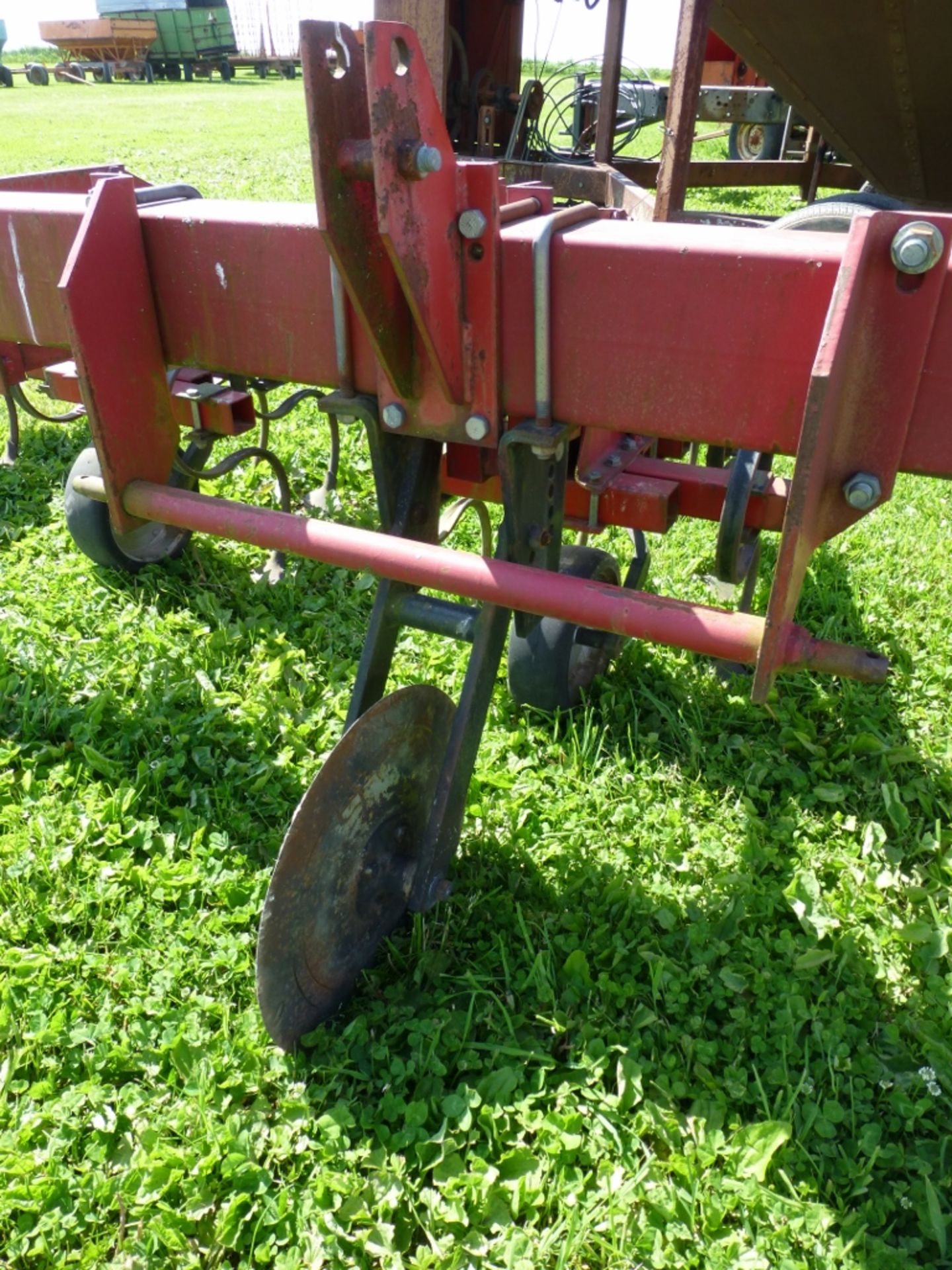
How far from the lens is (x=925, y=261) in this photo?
127 cm

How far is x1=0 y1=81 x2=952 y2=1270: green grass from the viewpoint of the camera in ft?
5.50

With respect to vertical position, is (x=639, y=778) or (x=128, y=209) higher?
(x=128, y=209)

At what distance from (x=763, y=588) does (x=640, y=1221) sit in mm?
2282

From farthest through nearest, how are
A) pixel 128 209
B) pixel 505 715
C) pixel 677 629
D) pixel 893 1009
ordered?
1. pixel 505 715
2. pixel 893 1009
3. pixel 128 209
4. pixel 677 629

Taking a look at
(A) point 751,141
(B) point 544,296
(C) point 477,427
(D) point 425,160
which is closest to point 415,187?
(D) point 425,160

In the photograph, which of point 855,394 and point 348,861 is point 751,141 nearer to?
point 855,394

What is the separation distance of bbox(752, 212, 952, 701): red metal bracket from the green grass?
90 cm

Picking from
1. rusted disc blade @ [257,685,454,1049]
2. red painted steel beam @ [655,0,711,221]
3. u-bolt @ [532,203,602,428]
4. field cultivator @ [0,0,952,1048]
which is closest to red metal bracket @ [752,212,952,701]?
field cultivator @ [0,0,952,1048]

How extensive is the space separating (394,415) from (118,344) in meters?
0.54

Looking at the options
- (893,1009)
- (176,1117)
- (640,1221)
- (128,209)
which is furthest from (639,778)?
(128,209)

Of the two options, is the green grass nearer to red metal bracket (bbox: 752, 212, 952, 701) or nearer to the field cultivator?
the field cultivator

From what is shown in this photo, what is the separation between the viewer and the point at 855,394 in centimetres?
137

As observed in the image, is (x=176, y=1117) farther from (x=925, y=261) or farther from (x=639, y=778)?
(x=925, y=261)

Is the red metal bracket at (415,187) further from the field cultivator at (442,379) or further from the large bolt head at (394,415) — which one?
the large bolt head at (394,415)
